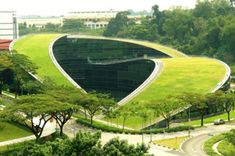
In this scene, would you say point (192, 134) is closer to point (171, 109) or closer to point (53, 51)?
point (171, 109)

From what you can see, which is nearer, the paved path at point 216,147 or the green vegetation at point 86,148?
the green vegetation at point 86,148

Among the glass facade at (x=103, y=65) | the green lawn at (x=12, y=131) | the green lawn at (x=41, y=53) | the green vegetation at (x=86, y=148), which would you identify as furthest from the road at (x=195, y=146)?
the green lawn at (x=41, y=53)

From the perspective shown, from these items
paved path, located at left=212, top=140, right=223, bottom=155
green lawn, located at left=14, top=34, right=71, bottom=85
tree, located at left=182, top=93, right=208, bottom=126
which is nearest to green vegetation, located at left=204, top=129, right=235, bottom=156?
paved path, located at left=212, top=140, right=223, bottom=155

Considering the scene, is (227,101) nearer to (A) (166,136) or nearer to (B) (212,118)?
(B) (212,118)

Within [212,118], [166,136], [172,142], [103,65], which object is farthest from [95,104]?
[103,65]

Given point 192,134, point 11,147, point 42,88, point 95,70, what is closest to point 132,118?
point 192,134

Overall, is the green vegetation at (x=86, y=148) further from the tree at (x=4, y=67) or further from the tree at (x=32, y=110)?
the tree at (x=4, y=67)
